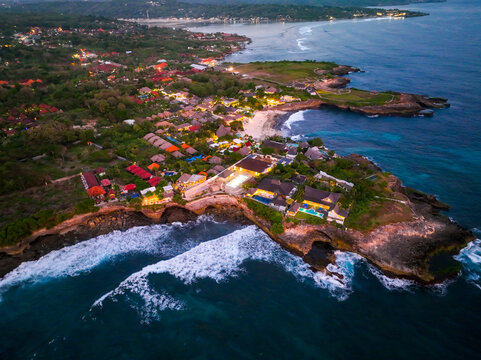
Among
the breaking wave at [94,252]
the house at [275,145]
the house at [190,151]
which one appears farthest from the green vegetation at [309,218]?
the house at [190,151]

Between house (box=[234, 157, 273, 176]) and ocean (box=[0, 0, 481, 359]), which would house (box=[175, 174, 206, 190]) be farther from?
ocean (box=[0, 0, 481, 359])

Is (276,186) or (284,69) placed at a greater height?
(284,69)

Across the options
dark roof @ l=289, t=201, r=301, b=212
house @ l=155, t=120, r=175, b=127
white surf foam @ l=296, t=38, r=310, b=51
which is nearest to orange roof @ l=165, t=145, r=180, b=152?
house @ l=155, t=120, r=175, b=127

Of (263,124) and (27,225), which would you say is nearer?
(27,225)

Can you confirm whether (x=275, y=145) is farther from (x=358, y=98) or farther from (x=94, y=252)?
(x=358, y=98)

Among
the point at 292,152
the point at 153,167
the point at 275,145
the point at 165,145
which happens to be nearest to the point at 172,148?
the point at 165,145

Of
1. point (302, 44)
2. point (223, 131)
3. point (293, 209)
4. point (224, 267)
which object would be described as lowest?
point (224, 267)

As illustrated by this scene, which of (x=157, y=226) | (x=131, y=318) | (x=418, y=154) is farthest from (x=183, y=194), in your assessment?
(x=418, y=154)

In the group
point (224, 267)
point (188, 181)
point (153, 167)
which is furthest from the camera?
point (153, 167)
